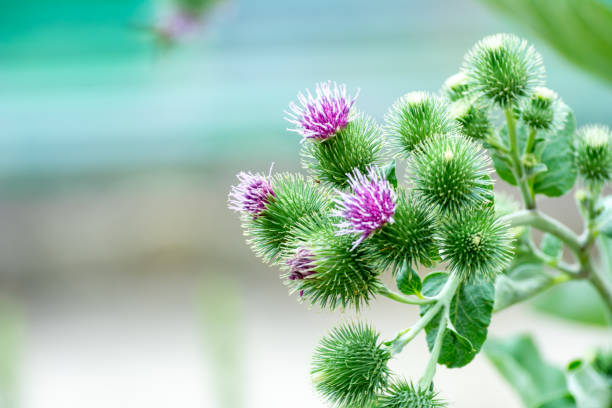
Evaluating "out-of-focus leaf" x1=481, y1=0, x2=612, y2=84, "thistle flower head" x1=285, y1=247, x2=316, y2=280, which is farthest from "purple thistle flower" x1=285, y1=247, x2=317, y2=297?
"out-of-focus leaf" x1=481, y1=0, x2=612, y2=84

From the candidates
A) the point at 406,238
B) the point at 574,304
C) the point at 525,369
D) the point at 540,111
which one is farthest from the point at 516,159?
the point at 574,304

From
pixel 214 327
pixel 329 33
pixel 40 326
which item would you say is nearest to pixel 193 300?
pixel 40 326

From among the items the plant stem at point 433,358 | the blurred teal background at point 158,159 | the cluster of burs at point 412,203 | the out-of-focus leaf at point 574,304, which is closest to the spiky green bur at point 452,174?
the cluster of burs at point 412,203

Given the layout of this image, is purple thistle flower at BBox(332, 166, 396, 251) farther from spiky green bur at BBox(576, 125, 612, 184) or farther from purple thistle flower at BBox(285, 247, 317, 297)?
spiky green bur at BBox(576, 125, 612, 184)

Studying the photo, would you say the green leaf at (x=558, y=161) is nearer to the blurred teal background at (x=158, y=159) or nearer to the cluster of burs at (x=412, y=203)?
the cluster of burs at (x=412, y=203)

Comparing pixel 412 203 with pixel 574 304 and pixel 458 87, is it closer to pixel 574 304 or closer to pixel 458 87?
pixel 458 87

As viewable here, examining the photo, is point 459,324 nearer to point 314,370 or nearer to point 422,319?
point 422,319
